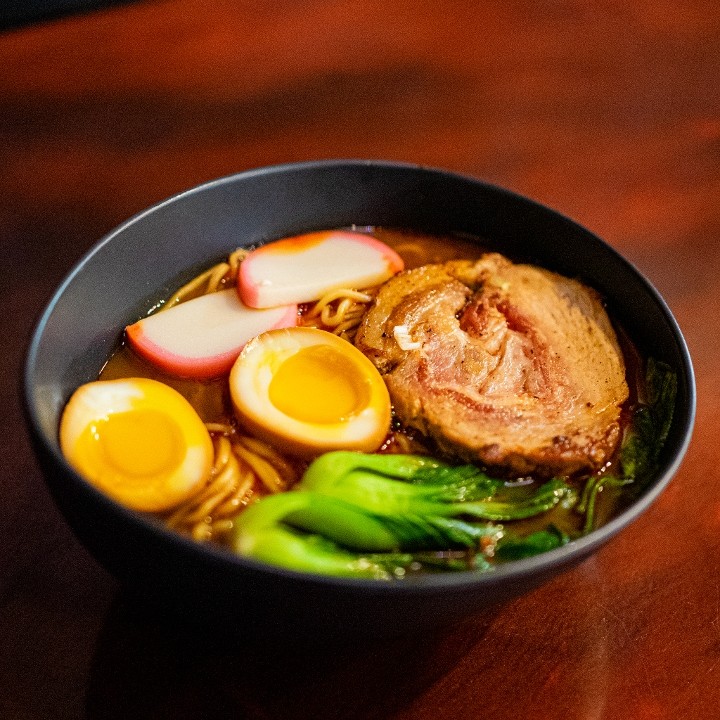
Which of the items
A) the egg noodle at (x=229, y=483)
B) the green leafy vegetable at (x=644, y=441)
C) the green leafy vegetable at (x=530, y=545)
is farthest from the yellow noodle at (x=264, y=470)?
the green leafy vegetable at (x=644, y=441)

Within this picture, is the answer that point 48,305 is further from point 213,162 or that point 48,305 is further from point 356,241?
point 213,162

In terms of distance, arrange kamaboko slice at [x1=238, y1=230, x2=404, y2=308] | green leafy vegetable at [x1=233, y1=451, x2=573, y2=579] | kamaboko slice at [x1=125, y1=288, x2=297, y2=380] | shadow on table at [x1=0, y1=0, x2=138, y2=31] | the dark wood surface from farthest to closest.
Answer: shadow on table at [x1=0, y1=0, x2=138, y2=31]
kamaboko slice at [x1=238, y1=230, x2=404, y2=308]
kamaboko slice at [x1=125, y1=288, x2=297, y2=380]
the dark wood surface
green leafy vegetable at [x1=233, y1=451, x2=573, y2=579]

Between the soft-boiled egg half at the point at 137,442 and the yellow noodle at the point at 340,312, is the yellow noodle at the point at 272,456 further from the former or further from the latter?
the yellow noodle at the point at 340,312

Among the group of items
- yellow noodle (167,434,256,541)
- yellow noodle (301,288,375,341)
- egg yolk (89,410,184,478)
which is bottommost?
yellow noodle (167,434,256,541)

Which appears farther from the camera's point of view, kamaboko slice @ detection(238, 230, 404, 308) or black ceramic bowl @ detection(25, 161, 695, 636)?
kamaboko slice @ detection(238, 230, 404, 308)

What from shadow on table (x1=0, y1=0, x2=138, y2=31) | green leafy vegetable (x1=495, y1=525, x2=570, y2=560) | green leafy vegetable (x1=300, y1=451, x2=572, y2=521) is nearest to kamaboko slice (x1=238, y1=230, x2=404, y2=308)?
green leafy vegetable (x1=300, y1=451, x2=572, y2=521)

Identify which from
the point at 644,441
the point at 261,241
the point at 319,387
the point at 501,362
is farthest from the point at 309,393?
the point at 644,441

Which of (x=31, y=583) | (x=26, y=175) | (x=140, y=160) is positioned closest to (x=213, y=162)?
(x=140, y=160)

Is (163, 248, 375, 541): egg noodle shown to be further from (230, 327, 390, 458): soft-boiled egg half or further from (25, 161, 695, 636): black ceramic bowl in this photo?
(25, 161, 695, 636): black ceramic bowl
